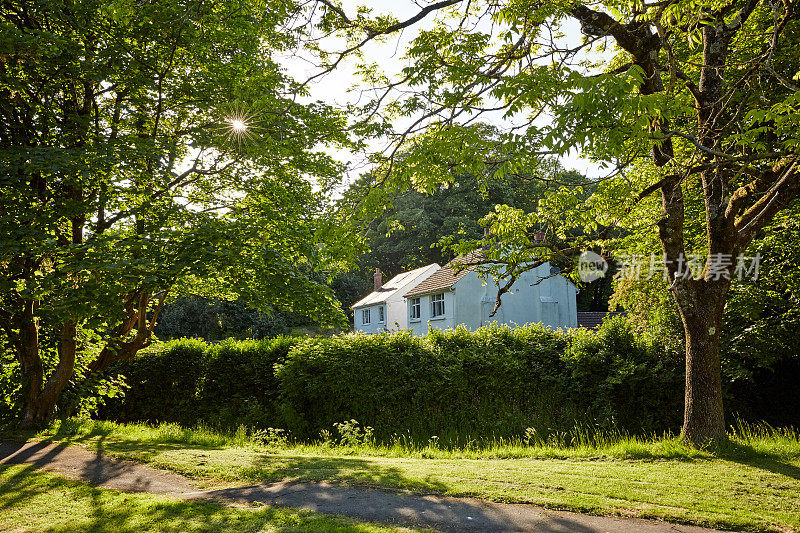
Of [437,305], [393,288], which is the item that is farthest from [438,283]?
[393,288]

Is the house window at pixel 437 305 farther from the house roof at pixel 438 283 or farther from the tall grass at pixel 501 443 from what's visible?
the tall grass at pixel 501 443

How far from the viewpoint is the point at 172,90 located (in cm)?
1155

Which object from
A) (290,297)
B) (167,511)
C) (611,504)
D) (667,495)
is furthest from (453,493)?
(290,297)

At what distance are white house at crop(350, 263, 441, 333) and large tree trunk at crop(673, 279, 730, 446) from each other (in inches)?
1070

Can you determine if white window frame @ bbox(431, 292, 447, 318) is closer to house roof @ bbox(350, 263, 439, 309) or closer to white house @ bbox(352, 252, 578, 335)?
white house @ bbox(352, 252, 578, 335)

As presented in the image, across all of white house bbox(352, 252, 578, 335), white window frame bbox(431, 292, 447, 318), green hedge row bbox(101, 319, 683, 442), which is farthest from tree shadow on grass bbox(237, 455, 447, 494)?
white window frame bbox(431, 292, 447, 318)

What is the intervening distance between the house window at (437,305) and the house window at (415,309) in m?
1.67

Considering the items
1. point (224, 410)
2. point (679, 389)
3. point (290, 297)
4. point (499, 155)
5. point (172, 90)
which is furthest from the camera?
point (224, 410)

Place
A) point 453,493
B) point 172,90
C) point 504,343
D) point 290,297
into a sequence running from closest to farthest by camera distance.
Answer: point 453,493 → point 290,297 → point 172,90 → point 504,343

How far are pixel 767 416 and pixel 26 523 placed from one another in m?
15.4

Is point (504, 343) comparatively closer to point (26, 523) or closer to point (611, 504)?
point (611, 504)

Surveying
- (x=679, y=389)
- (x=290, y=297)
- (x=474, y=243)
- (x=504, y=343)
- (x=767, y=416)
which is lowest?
(x=767, y=416)

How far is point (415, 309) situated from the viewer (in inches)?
1407

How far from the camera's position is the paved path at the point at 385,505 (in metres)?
5.16
